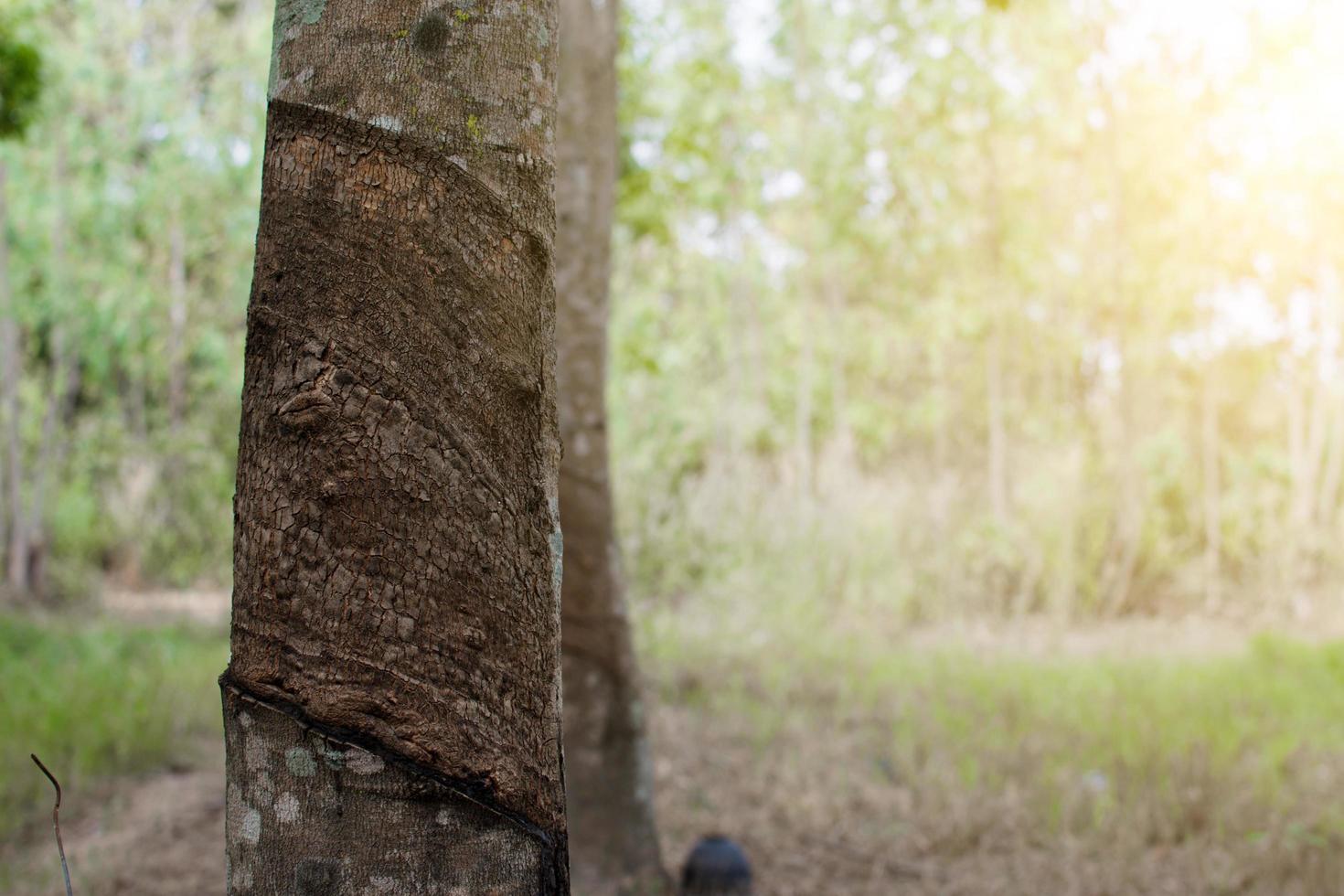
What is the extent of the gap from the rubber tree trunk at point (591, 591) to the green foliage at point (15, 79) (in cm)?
296

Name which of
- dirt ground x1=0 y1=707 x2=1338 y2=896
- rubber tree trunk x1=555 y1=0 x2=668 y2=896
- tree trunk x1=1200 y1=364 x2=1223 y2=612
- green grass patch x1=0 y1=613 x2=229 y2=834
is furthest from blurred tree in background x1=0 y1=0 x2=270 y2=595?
tree trunk x1=1200 y1=364 x2=1223 y2=612

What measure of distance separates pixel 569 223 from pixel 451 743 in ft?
8.53

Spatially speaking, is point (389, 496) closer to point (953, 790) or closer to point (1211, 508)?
point (953, 790)

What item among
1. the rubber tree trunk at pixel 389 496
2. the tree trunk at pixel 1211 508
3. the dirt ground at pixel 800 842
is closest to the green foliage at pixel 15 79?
the dirt ground at pixel 800 842

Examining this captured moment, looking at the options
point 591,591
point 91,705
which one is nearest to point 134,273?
point 91,705

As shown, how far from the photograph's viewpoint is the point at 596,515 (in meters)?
3.40

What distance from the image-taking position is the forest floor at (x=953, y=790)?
11.4 ft

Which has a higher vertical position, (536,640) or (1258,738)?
(536,640)

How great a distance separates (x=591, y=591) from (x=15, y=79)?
12.6 feet

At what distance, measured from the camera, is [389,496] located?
43.2 inches

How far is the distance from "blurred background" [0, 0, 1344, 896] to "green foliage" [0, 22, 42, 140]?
2cm

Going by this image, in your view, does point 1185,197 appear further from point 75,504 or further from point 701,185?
point 75,504

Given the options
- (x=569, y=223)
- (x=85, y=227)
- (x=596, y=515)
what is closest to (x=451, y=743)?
(x=596, y=515)

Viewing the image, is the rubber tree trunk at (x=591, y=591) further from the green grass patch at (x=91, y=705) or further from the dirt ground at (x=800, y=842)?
the green grass patch at (x=91, y=705)
